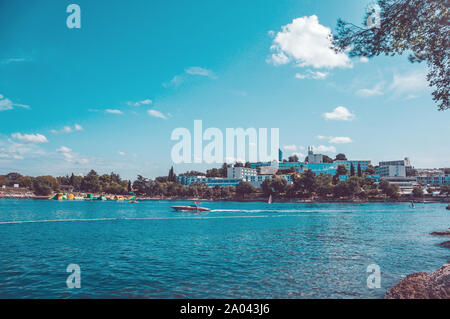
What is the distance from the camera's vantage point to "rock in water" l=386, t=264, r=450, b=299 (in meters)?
13.0

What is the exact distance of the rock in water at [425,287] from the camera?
12961mm

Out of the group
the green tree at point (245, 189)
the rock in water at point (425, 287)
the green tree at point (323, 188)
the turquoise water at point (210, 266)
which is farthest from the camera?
the green tree at point (245, 189)

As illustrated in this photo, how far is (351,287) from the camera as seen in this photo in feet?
54.3

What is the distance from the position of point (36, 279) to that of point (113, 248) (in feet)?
38.9

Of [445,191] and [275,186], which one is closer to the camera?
[445,191]

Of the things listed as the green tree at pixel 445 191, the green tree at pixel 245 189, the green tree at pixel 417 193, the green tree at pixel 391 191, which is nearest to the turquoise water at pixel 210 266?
the green tree at pixel 391 191

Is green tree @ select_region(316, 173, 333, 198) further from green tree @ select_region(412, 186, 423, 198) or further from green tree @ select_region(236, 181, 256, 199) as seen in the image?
green tree @ select_region(412, 186, 423, 198)

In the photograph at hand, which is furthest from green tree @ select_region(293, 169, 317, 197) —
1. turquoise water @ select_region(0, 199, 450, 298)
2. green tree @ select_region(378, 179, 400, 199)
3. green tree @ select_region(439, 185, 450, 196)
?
turquoise water @ select_region(0, 199, 450, 298)

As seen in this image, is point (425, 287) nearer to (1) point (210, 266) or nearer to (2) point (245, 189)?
(1) point (210, 266)

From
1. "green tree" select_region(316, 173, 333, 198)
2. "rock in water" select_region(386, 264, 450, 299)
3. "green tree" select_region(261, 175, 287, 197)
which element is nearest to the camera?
"rock in water" select_region(386, 264, 450, 299)

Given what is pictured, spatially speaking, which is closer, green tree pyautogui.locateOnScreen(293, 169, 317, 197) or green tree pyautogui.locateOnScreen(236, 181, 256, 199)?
green tree pyautogui.locateOnScreen(293, 169, 317, 197)

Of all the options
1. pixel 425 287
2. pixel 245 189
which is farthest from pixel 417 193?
pixel 425 287

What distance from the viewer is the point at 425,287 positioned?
13875 mm

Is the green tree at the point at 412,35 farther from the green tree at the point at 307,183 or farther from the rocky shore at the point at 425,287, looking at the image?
the green tree at the point at 307,183
